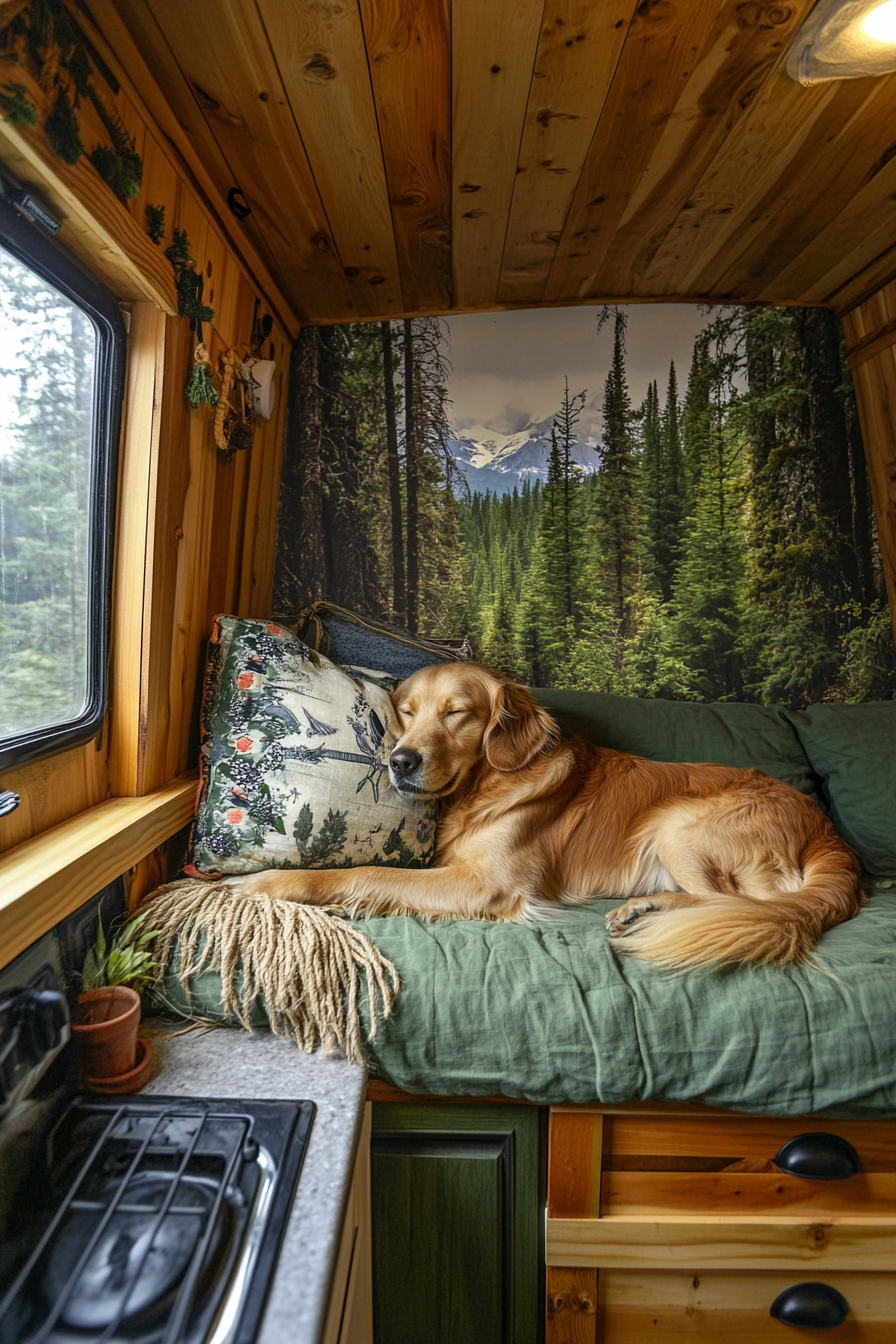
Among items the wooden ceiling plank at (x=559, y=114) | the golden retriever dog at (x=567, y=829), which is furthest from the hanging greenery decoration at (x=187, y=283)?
the golden retriever dog at (x=567, y=829)

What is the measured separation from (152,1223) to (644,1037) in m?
0.71

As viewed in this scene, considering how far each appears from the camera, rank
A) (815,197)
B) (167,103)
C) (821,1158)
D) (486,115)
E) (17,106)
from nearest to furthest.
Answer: (17,106) < (821,1158) < (167,103) < (486,115) < (815,197)

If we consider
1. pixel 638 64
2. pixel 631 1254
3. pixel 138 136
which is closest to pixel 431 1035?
pixel 631 1254

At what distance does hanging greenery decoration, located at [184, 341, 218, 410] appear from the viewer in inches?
55.1

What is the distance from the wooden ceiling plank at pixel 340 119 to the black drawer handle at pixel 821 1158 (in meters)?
2.07

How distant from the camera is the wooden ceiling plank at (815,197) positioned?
145 cm

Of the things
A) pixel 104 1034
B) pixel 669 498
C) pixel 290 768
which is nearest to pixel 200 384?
pixel 290 768

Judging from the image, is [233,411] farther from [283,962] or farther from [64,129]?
[283,962]

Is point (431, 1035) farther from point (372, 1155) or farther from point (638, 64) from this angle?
point (638, 64)

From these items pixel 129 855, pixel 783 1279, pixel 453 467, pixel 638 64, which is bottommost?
pixel 783 1279

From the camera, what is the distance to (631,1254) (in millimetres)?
1098

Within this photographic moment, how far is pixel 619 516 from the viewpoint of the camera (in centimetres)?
228

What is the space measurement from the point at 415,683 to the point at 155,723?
58cm

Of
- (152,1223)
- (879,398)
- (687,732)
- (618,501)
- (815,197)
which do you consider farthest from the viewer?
(618,501)
